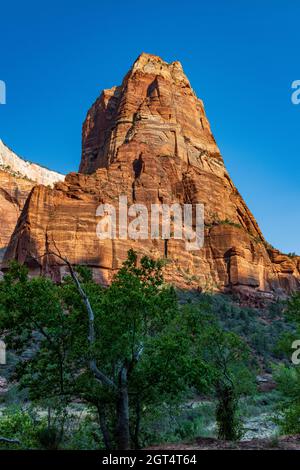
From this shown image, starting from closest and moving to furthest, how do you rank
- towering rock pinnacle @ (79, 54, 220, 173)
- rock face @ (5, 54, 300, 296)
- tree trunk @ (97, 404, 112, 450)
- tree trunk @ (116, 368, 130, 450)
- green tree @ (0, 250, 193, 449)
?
tree trunk @ (116, 368, 130, 450), green tree @ (0, 250, 193, 449), tree trunk @ (97, 404, 112, 450), rock face @ (5, 54, 300, 296), towering rock pinnacle @ (79, 54, 220, 173)

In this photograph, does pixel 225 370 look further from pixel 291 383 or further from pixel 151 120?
pixel 151 120

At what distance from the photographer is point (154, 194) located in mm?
80312

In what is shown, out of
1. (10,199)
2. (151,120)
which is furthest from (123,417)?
(10,199)

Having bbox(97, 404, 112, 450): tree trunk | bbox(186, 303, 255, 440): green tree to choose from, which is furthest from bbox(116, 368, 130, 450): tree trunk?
bbox(186, 303, 255, 440): green tree

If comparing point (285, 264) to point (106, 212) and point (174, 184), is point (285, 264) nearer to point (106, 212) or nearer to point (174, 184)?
point (174, 184)

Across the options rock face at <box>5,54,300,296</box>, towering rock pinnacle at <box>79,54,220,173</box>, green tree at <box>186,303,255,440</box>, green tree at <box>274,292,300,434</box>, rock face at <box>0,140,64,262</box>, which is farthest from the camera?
rock face at <box>0,140,64,262</box>

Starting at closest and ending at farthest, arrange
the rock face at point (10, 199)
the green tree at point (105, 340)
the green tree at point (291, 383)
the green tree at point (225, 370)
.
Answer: the green tree at point (105, 340) < the green tree at point (291, 383) < the green tree at point (225, 370) < the rock face at point (10, 199)

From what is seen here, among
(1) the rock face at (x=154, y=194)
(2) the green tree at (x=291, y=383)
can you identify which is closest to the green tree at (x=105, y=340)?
(2) the green tree at (x=291, y=383)

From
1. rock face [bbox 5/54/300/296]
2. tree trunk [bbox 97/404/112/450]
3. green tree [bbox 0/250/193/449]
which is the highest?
rock face [bbox 5/54/300/296]

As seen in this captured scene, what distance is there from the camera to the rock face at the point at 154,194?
67625 mm

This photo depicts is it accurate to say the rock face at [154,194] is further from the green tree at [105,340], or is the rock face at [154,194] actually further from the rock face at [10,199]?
the green tree at [105,340]

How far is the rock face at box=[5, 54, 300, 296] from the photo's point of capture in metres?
67.6

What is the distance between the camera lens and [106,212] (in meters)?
70.9

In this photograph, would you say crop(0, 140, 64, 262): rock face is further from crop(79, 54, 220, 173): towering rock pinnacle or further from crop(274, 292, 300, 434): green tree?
crop(274, 292, 300, 434): green tree
